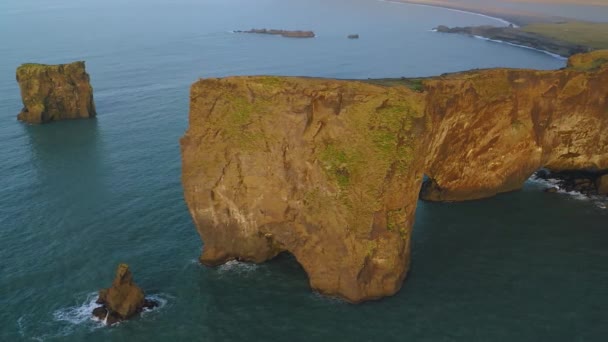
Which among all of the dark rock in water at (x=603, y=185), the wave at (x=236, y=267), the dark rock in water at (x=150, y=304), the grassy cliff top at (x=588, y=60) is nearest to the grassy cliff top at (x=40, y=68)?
the wave at (x=236, y=267)

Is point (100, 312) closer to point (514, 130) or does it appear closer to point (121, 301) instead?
point (121, 301)

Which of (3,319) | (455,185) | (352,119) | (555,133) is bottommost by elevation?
(3,319)

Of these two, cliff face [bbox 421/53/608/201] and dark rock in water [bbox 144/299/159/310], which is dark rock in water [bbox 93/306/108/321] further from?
cliff face [bbox 421/53/608/201]

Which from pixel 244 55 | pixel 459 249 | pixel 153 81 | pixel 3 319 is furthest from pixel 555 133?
pixel 244 55

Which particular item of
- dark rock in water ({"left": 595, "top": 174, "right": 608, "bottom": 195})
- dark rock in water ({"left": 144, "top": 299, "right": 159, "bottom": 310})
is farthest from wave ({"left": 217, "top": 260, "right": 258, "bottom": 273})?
dark rock in water ({"left": 595, "top": 174, "right": 608, "bottom": 195})

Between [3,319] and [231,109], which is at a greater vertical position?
[231,109]

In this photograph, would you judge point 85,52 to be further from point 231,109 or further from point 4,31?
point 231,109
